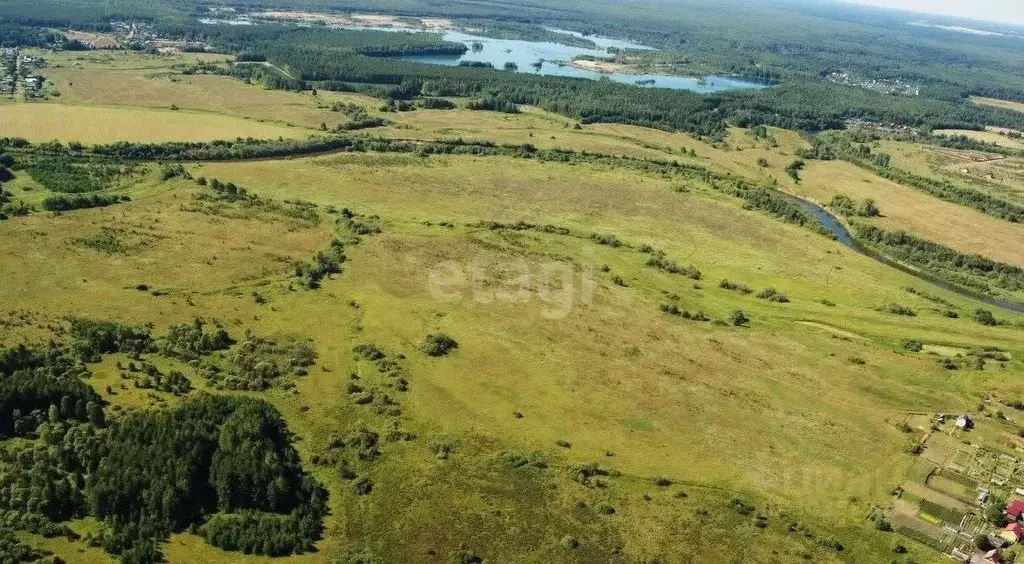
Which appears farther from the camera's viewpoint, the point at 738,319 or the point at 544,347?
the point at 738,319

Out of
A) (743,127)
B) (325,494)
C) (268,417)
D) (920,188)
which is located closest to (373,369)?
(268,417)

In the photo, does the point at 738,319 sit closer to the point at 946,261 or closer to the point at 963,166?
the point at 946,261

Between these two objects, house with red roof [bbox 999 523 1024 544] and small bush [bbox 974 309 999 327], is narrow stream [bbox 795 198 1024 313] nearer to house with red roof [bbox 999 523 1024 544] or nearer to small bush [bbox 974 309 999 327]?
small bush [bbox 974 309 999 327]

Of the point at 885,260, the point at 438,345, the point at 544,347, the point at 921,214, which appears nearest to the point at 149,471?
the point at 438,345

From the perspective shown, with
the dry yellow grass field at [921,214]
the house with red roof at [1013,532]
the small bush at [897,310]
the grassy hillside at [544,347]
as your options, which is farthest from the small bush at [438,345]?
the dry yellow grass field at [921,214]

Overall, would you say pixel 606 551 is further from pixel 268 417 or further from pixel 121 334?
pixel 121 334
